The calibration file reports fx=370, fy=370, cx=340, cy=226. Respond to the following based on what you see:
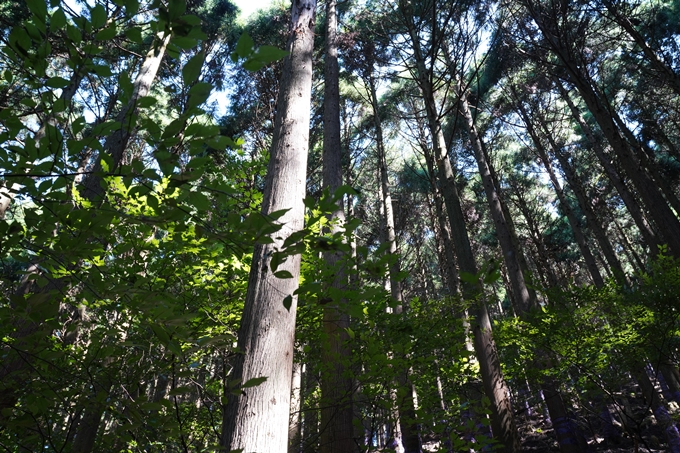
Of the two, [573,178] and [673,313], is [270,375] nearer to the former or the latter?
[673,313]

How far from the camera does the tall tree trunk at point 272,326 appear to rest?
5.32 feet

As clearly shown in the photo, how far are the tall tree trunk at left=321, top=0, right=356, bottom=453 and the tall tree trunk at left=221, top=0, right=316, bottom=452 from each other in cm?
27

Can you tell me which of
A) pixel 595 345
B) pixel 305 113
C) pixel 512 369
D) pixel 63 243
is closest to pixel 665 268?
pixel 595 345

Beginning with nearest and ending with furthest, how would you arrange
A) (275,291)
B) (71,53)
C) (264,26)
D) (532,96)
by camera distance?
(71,53), (275,291), (264,26), (532,96)

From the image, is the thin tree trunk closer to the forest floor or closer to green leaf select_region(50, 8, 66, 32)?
the forest floor

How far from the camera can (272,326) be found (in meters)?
1.84

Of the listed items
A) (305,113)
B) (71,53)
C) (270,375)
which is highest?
(305,113)

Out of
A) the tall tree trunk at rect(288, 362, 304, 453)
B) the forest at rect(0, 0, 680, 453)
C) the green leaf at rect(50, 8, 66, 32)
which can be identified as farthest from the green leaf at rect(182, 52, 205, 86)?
the tall tree trunk at rect(288, 362, 304, 453)

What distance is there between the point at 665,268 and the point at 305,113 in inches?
203

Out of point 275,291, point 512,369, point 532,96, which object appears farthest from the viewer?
point 532,96

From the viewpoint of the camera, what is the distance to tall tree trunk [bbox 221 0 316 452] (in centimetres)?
162

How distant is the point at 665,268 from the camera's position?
4.82m

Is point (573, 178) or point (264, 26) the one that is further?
point (264, 26)

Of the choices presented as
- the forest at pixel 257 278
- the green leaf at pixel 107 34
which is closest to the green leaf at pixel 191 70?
the forest at pixel 257 278
